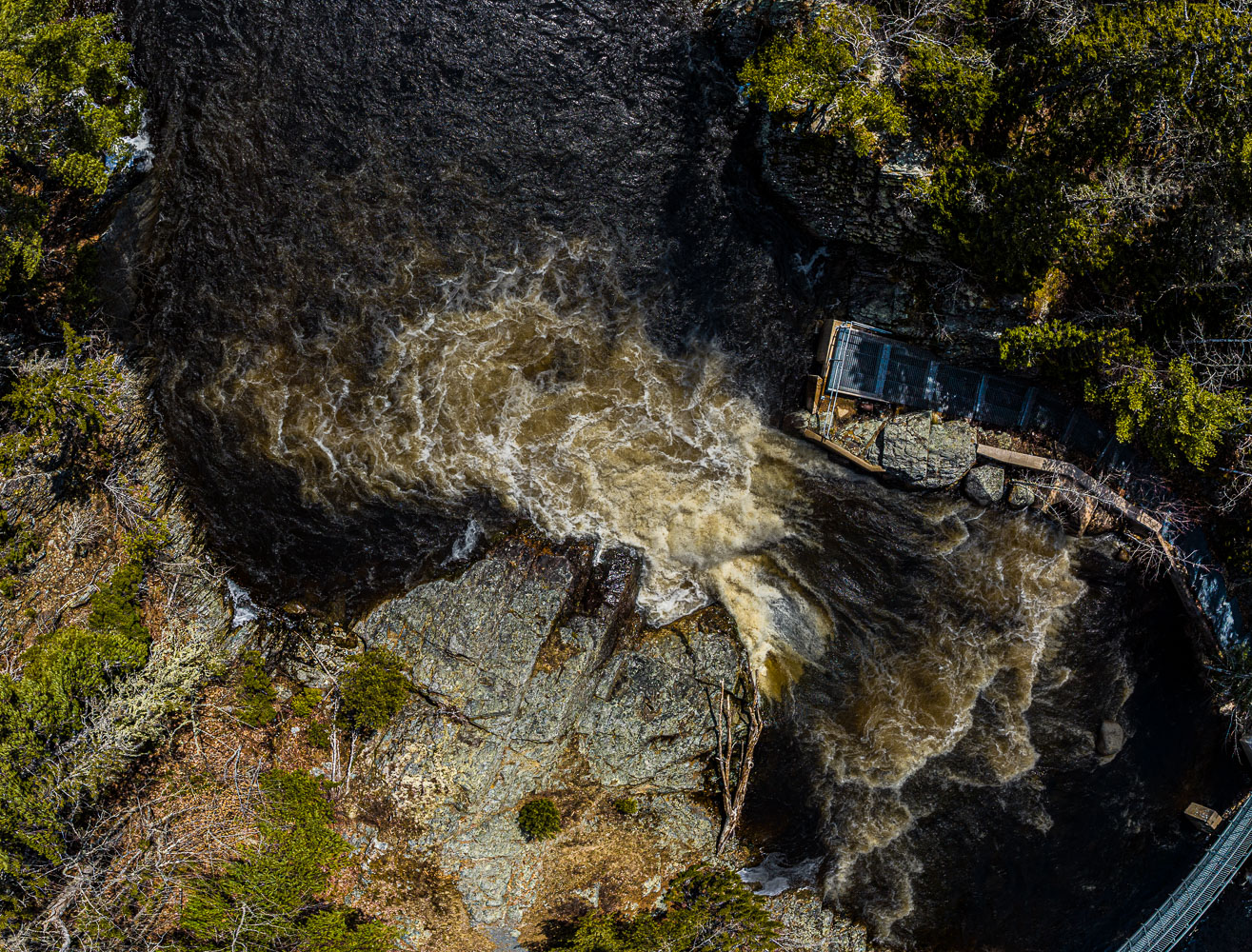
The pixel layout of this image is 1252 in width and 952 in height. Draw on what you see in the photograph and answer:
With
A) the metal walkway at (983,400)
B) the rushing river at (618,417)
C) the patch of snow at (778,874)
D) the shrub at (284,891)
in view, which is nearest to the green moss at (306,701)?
the shrub at (284,891)

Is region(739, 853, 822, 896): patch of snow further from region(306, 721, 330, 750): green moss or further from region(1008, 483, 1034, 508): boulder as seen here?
region(306, 721, 330, 750): green moss

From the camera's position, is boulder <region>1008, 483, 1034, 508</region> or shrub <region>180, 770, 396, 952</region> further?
boulder <region>1008, 483, 1034, 508</region>

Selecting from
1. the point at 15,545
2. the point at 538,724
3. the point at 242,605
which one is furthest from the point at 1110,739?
the point at 15,545

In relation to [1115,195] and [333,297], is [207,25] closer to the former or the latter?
[333,297]

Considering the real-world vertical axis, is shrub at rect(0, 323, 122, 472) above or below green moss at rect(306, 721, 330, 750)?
above

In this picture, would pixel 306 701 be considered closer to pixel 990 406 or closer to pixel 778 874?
pixel 778 874

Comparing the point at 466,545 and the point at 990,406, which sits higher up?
the point at 990,406

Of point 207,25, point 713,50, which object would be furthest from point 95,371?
point 713,50

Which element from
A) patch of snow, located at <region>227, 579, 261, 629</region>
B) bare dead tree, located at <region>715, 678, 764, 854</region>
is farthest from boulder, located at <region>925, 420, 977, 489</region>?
patch of snow, located at <region>227, 579, 261, 629</region>
